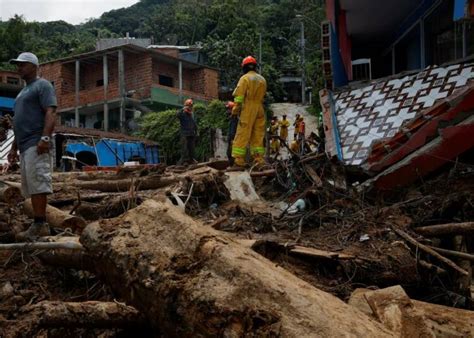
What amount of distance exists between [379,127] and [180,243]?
252 inches

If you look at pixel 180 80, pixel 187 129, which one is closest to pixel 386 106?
pixel 187 129

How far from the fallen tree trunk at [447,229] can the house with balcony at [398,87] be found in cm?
139

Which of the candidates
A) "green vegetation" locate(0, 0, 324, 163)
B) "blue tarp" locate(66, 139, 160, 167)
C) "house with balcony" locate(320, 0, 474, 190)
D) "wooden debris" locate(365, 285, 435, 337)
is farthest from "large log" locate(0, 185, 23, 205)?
"green vegetation" locate(0, 0, 324, 163)

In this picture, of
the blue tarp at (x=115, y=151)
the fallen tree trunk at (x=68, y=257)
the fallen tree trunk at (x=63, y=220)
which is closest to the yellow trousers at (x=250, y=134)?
the fallen tree trunk at (x=63, y=220)

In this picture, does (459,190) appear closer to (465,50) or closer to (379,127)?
(379,127)

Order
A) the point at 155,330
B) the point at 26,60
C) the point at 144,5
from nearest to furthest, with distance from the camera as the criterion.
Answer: the point at 155,330 → the point at 26,60 → the point at 144,5

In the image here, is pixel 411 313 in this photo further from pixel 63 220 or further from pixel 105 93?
pixel 105 93

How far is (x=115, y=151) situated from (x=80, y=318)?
1770 centimetres

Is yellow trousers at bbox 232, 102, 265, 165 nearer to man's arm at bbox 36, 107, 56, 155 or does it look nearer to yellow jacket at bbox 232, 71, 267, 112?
yellow jacket at bbox 232, 71, 267, 112

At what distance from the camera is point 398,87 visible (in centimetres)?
937

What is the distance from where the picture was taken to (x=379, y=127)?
848 cm

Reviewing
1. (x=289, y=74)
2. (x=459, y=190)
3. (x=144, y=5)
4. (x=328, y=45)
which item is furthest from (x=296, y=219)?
(x=144, y=5)

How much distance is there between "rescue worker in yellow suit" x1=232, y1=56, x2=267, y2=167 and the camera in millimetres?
8531

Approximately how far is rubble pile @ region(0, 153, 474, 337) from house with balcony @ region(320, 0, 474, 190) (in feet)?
1.06
